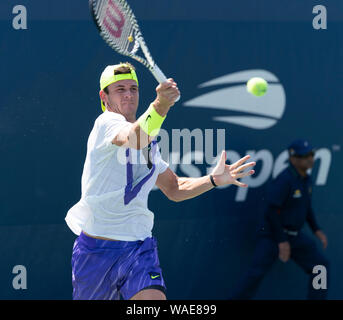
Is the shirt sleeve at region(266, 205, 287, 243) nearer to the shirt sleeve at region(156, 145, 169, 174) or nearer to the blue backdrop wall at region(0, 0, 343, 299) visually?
the blue backdrop wall at region(0, 0, 343, 299)

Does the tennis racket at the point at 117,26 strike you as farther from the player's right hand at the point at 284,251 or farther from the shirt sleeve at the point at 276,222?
the player's right hand at the point at 284,251

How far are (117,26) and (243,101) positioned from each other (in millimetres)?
1856

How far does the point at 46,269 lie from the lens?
4.77m

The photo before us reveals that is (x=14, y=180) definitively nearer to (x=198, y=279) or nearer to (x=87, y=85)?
(x=87, y=85)

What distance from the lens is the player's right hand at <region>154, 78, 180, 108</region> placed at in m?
2.86

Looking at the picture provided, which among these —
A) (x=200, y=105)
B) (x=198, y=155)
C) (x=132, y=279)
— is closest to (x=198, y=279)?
(x=198, y=155)

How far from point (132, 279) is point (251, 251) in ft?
5.92

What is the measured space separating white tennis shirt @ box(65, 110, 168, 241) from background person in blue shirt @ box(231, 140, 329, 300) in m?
1.55

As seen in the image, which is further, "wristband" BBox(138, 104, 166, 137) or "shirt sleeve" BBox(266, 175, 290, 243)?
"shirt sleeve" BBox(266, 175, 290, 243)

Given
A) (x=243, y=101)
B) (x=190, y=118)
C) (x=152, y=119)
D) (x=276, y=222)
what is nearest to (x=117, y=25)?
(x=152, y=119)

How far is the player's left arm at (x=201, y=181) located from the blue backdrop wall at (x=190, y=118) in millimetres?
1004

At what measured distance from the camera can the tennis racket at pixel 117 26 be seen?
314 centimetres

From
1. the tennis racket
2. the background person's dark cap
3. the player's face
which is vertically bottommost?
the background person's dark cap

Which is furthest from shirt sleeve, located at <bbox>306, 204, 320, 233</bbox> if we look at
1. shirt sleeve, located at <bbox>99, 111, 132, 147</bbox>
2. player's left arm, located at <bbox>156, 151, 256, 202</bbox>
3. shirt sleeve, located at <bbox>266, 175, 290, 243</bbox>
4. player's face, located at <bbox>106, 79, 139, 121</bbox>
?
shirt sleeve, located at <bbox>99, 111, 132, 147</bbox>
